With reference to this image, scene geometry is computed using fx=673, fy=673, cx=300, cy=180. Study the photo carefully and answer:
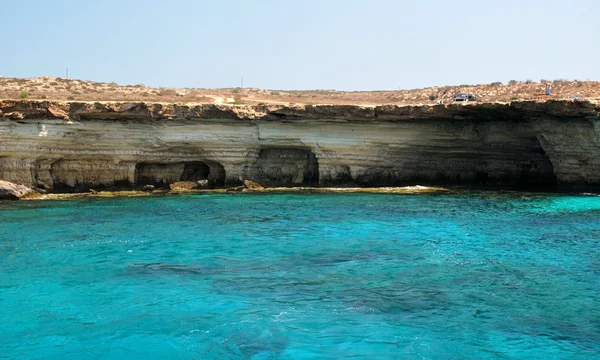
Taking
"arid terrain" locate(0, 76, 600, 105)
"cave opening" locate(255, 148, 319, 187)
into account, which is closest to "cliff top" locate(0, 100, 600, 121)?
"cave opening" locate(255, 148, 319, 187)

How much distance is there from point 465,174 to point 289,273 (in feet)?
63.0

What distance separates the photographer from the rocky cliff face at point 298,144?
2688 cm

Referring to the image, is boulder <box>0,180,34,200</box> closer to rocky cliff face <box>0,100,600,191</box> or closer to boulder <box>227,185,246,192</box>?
rocky cliff face <box>0,100,600,191</box>

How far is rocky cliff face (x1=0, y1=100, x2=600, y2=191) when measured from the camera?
2688 cm

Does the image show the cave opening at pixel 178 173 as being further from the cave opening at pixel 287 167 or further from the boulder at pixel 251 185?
the cave opening at pixel 287 167

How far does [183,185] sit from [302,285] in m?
18.0

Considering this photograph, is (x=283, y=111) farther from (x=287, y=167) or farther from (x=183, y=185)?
(x=183, y=185)

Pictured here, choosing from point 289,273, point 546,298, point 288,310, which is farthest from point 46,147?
point 546,298

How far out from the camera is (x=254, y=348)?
31.2 ft

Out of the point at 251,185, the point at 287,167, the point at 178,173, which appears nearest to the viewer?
the point at 251,185

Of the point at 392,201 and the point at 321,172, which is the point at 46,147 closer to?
the point at 321,172

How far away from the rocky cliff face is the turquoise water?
20.0 feet

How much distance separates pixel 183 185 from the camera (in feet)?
97.6

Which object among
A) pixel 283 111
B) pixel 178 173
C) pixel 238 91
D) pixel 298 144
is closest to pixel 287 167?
pixel 298 144
